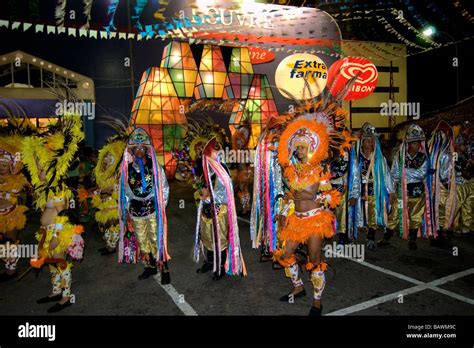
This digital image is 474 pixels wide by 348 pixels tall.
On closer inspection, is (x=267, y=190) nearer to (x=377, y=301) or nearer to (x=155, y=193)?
(x=155, y=193)

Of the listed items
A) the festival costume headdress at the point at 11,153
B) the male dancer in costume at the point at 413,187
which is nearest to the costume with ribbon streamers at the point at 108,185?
the festival costume headdress at the point at 11,153

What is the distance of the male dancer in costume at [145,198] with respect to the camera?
4.91 m

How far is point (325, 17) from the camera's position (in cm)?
1966

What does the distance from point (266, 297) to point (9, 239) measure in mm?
4046

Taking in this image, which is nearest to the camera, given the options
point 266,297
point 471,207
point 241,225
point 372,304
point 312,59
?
point 372,304

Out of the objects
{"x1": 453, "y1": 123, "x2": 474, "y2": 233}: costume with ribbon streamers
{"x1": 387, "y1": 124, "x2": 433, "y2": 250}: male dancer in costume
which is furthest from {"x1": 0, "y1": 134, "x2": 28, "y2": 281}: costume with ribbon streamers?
{"x1": 453, "y1": 123, "x2": 474, "y2": 233}: costume with ribbon streamers

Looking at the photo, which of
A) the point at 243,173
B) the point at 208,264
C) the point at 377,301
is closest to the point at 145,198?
the point at 208,264

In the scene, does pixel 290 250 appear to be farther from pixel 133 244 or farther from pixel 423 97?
pixel 423 97

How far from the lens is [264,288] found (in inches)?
187

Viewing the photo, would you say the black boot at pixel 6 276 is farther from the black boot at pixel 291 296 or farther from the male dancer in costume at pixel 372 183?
the male dancer in costume at pixel 372 183

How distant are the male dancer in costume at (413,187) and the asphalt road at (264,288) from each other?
0.38m

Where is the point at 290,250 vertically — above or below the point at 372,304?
above

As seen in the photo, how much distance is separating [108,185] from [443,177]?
6.42m
